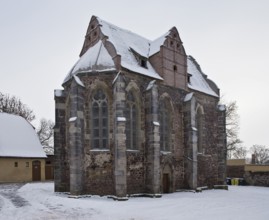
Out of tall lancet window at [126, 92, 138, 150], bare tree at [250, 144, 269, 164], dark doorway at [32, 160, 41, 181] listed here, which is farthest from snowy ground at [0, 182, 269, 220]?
bare tree at [250, 144, 269, 164]

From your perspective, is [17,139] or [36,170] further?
[17,139]

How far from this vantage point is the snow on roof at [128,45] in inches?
810

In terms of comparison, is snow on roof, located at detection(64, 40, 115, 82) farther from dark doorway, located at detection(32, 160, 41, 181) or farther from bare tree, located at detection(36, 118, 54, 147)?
bare tree, located at detection(36, 118, 54, 147)

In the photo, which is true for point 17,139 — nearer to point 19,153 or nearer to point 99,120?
point 19,153

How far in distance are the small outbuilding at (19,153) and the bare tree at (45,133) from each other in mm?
21338

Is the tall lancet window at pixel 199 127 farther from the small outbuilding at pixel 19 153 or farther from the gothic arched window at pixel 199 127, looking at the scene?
the small outbuilding at pixel 19 153

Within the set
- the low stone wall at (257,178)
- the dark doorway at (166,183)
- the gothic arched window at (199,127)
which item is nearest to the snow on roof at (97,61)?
the dark doorway at (166,183)

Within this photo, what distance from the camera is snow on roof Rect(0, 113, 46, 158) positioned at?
3259 centimetres

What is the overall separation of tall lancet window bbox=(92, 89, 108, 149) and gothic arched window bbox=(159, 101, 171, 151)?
14.2 ft

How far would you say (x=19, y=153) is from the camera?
32.6 m

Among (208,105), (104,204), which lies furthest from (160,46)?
(104,204)

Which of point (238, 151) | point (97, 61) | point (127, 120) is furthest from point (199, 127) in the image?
point (238, 151)

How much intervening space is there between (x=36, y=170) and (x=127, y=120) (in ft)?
60.2

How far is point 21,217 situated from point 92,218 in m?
2.74
